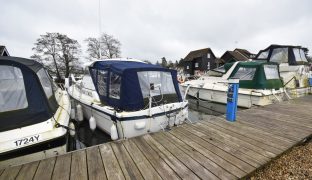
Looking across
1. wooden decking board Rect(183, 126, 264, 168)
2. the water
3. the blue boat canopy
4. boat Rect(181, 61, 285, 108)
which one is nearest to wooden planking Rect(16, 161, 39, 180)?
the blue boat canopy

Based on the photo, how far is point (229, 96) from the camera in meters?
4.64

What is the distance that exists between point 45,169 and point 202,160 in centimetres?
244

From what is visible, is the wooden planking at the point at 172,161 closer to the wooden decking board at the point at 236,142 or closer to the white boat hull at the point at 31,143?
the wooden decking board at the point at 236,142

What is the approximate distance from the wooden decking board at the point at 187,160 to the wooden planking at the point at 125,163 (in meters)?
0.75

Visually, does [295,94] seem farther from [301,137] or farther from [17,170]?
[17,170]

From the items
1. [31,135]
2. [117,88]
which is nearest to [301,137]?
[117,88]

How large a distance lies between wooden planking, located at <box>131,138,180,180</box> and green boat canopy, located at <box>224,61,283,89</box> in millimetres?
6841

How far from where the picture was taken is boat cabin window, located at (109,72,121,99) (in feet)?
14.7

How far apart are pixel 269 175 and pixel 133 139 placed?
2431mm

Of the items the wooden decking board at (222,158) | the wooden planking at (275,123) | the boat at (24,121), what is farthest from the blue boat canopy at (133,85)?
the wooden planking at (275,123)

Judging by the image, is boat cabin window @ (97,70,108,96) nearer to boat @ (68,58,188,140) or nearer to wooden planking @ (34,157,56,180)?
boat @ (68,58,188,140)

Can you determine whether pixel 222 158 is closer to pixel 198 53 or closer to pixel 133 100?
pixel 133 100

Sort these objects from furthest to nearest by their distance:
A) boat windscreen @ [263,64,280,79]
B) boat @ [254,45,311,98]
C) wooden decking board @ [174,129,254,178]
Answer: boat @ [254,45,311,98]
boat windscreen @ [263,64,280,79]
wooden decking board @ [174,129,254,178]

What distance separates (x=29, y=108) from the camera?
9.89 ft
